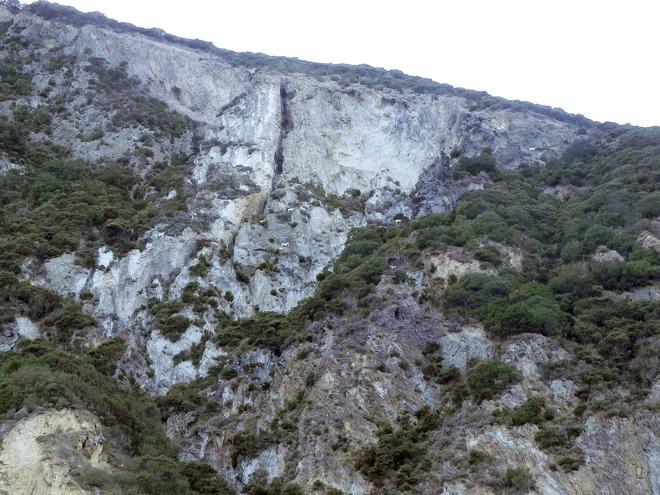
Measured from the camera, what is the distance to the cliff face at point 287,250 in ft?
91.8

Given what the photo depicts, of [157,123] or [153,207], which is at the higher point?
[157,123]

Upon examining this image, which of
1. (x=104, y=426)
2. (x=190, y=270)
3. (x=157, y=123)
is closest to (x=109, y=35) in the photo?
(x=157, y=123)

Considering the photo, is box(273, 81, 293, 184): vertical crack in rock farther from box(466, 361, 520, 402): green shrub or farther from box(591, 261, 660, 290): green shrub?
box(466, 361, 520, 402): green shrub

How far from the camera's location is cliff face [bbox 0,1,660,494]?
2798cm

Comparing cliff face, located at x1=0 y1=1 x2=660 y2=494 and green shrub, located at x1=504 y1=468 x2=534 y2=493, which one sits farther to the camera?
cliff face, located at x1=0 y1=1 x2=660 y2=494


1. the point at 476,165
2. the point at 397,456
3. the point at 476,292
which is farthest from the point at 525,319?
the point at 476,165

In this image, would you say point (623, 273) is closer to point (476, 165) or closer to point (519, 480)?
point (519, 480)

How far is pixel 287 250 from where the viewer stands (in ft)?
149

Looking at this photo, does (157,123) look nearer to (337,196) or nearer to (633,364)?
(337,196)

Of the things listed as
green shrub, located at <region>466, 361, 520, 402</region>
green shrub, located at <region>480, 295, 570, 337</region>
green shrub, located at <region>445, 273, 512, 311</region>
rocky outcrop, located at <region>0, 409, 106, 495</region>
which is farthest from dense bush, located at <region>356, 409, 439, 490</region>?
rocky outcrop, located at <region>0, 409, 106, 495</region>

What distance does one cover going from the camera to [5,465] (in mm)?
23109

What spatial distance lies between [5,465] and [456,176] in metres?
37.2

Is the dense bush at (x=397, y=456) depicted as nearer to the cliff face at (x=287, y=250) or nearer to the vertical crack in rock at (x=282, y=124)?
the cliff face at (x=287, y=250)

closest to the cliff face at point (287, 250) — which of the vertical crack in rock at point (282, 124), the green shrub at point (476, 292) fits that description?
the vertical crack in rock at point (282, 124)
